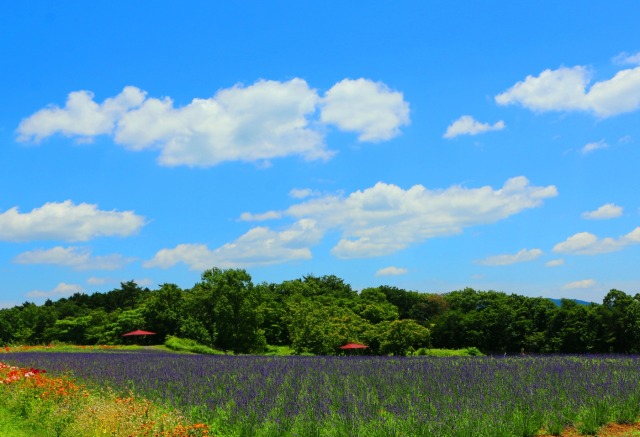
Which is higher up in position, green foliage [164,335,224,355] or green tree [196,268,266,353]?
green tree [196,268,266,353]

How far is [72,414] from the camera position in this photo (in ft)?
36.7

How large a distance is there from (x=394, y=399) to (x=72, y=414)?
Result: 636cm

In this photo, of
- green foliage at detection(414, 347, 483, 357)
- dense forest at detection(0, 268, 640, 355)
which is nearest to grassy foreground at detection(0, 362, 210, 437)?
dense forest at detection(0, 268, 640, 355)

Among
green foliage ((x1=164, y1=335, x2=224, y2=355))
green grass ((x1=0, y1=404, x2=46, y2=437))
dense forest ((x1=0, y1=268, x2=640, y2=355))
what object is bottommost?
green grass ((x1=0, y1=404, x2=46, y2=437))

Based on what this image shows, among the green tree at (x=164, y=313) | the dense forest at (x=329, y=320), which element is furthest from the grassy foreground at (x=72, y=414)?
the green tree at (x=164, y=313)

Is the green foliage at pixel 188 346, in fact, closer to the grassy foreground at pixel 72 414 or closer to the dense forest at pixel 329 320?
the dense forest at pixel 329 320

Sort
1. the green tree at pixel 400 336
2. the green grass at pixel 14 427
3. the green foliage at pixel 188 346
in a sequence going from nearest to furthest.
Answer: the green grass at pixel 14 427 → the green tree at pixel 400 336 → the green foliage at pixel 188 346

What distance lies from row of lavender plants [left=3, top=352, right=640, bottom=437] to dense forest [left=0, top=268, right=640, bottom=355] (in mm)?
19469

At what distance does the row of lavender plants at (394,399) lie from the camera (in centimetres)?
950

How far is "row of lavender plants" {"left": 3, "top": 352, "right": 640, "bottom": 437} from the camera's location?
9500 mm

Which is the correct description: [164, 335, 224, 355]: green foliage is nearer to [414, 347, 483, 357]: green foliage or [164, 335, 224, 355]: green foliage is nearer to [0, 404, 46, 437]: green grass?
[414, 347, 483, 357]: green foliage

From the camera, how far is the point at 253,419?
9.96m

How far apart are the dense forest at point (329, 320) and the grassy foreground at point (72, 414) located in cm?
2383

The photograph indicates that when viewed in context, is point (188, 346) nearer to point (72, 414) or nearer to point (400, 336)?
point (400, 336)
